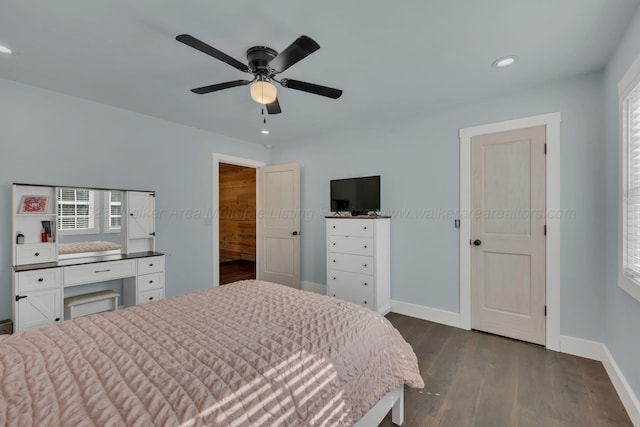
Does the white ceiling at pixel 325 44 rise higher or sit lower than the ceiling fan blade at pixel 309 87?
higher

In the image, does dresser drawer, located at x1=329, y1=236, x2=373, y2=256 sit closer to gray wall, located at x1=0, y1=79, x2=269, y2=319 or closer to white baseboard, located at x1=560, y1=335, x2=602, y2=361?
gray wall, located at x1=0, y1=79, x2=269, y2=319

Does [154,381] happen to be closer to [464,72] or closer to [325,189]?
[464,72]

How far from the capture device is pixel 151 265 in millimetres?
3049

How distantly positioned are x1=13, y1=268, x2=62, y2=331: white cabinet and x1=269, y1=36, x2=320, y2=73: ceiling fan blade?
2600mm

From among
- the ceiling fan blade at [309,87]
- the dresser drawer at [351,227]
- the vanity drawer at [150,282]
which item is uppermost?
the ceiling fan blade at [309,87]

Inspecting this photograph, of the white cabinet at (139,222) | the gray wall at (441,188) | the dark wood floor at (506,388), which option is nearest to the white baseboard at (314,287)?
the gray wall at (441,188)

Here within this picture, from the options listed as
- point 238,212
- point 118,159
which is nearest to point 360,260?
point 118,159

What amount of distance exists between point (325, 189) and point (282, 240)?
1096 millimetres

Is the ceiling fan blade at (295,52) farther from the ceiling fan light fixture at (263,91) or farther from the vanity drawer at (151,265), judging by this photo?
the vanity drawer at (151,265)

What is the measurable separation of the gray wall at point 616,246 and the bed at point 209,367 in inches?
55.0

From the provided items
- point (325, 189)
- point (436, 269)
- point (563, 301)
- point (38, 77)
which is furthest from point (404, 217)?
point (38, 77)

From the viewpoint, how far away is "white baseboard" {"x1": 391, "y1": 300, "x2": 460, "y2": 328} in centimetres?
309

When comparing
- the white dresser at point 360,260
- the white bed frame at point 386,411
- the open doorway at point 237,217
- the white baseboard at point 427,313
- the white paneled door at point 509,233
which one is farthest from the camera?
the open doorway at point 237,217

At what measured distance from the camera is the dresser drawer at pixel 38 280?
229 centimetres
